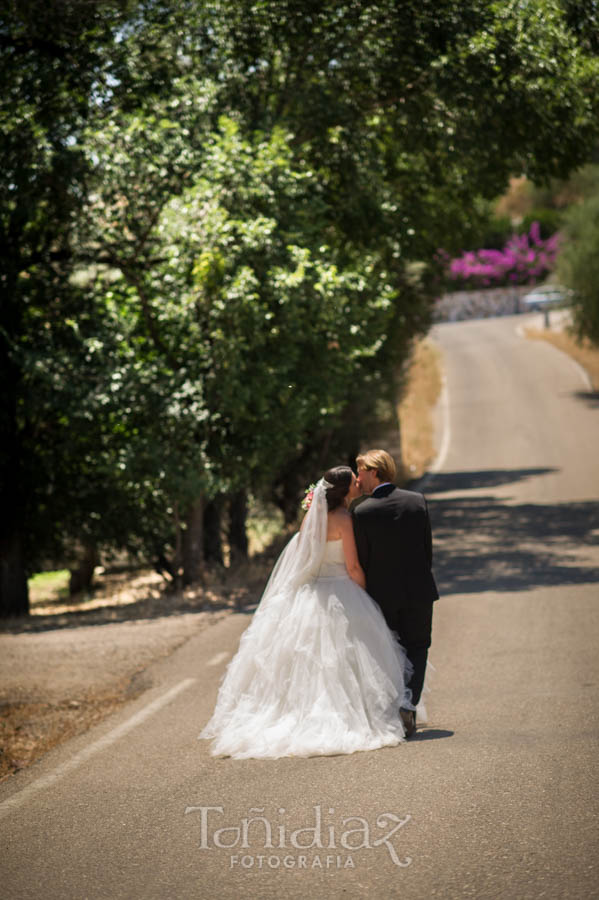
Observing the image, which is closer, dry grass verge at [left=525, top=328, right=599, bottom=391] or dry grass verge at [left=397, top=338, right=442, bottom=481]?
dry grass verge at [left=397, top=338, right=442, bottom=481]

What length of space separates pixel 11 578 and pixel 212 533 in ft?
12.2

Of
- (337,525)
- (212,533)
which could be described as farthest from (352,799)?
(212,533)

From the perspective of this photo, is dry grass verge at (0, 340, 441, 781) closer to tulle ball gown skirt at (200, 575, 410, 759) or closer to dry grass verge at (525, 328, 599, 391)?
tulle ball gown skirt at (200, 575, 410, 759)

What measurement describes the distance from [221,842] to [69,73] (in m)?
12.9

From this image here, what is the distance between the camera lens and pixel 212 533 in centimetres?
1925

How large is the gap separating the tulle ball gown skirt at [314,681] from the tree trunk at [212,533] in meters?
11.8

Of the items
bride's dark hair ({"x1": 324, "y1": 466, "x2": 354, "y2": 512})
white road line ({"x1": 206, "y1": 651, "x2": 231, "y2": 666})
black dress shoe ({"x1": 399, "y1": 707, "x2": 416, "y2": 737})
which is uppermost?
bride's dark hair ({"x1": 324, "y1": 466, "x2": 354, "y2": 512})

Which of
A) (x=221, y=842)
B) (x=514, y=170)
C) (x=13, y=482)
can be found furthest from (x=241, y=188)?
(x=221, y=842)

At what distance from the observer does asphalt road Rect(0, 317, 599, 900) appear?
4.47 metres

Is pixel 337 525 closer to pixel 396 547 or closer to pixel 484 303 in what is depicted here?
pixel 396 547

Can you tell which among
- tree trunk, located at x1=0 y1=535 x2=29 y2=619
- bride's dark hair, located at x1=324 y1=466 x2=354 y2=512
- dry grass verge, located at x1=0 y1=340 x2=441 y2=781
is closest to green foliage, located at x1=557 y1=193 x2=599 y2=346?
dry grass verge, located at x1=0 y1=340 x2=441 y2=781

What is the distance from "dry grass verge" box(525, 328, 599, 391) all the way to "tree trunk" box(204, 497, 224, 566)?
30776 millimetres

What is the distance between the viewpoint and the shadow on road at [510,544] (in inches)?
559

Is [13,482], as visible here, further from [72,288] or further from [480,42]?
[480,42]
